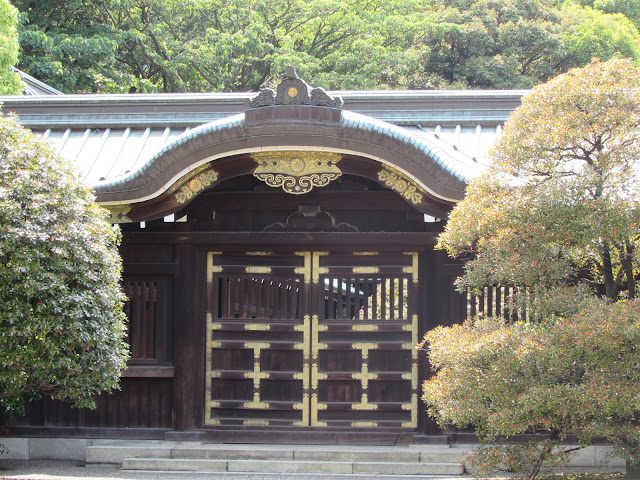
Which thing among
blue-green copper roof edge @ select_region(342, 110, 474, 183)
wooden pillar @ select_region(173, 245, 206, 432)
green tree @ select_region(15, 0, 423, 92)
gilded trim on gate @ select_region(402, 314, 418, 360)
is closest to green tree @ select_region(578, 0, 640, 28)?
green tree @ select_region(15, 0, 423, 92)

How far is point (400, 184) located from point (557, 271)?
9.86 feet

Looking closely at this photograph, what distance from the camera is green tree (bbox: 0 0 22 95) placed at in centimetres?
1426

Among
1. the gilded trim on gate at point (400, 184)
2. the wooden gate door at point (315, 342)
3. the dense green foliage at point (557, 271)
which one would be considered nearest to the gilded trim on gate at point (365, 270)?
the wooden gate door at point (315, 342)

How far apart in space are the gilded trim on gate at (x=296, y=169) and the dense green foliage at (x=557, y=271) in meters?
2.62

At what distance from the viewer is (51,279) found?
23.0 feet

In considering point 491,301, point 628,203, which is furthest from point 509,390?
point 491,301

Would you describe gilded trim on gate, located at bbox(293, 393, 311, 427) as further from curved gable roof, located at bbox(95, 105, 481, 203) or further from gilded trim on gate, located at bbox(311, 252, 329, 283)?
curved gable roof, located at bbox(95, 105, 481, 203)

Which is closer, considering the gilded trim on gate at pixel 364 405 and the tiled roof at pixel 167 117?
the gilded trim on gate at pixel 364 405

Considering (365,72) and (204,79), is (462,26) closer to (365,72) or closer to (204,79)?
(365,72)

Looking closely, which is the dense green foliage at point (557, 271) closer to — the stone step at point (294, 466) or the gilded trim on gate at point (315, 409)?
the stone step at point (294, 466)

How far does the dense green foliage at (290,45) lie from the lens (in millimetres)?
24891

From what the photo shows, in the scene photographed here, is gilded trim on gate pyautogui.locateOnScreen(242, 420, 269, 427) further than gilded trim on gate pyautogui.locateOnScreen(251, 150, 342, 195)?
Yes

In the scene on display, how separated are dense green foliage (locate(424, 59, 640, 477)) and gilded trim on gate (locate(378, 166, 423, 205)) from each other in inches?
84.7

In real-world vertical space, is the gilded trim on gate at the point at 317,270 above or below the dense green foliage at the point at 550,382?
above
